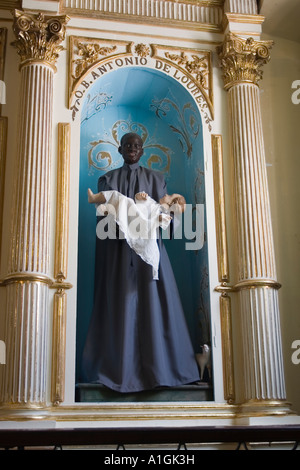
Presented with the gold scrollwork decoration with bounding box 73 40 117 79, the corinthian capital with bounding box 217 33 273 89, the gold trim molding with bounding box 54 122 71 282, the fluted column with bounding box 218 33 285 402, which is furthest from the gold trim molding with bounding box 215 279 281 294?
the gold scrollwork decoration with bounding box 73 40 117 79

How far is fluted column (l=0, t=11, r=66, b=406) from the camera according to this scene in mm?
5297

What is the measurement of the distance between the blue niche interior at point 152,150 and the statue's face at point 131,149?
0.40 meters

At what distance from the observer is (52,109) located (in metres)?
6.11

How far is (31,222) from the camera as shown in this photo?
566cm

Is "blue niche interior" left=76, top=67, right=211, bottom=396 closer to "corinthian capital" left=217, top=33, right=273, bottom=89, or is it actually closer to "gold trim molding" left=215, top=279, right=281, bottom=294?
"gold trim molding" left=215, top=279, right=281, bottom=294

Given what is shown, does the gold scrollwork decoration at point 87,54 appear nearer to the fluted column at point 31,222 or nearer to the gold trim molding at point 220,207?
the fluted column at point 31,222

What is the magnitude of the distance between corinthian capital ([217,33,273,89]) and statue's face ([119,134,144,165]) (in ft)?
3.04

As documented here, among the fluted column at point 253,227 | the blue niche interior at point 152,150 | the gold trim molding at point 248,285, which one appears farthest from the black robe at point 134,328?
the fluted column at point 253,227

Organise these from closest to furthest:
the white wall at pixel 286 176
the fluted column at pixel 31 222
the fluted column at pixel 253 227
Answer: the fluted column at pixel 31 222 < the fluted column at pixel 253 227 < the white wall at pixel 286 176

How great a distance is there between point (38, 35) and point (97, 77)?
606 mm

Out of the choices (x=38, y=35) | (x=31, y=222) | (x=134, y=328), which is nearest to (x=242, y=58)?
(x=38, y=35)

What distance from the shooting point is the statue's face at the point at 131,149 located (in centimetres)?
639

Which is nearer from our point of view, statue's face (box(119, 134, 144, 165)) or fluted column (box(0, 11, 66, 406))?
fluted column (box(0, 11, 66, 406))

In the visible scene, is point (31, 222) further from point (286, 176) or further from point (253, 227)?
point (286, 176)
